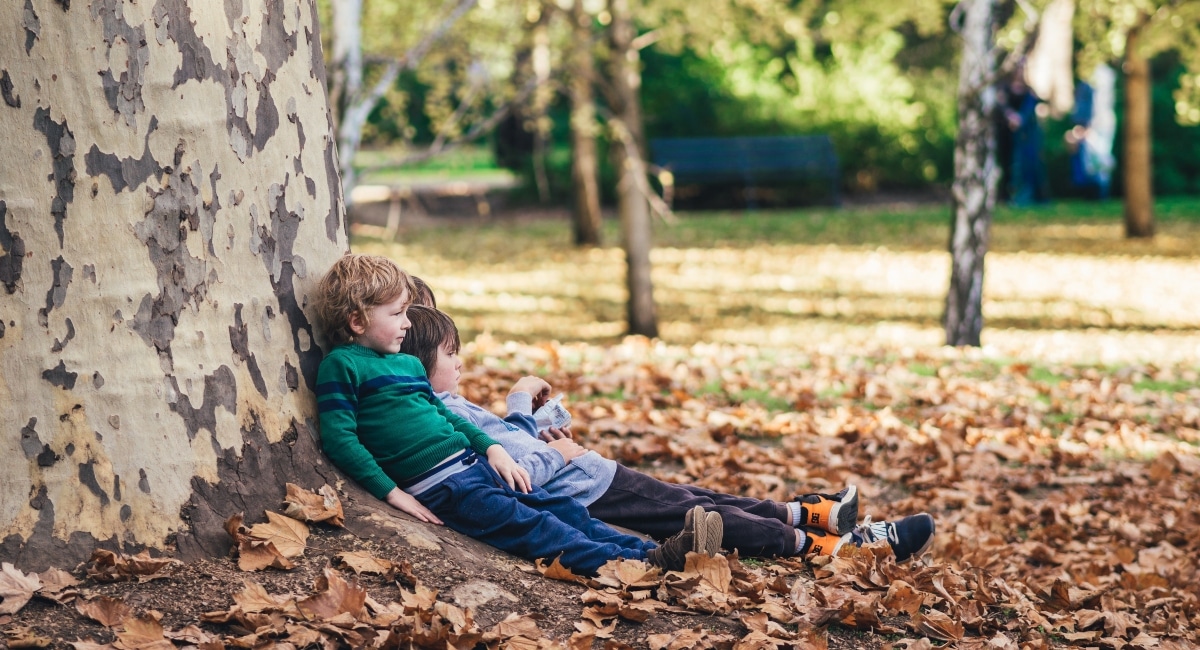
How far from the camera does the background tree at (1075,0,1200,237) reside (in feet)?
43.5

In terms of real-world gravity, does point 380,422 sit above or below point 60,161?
below

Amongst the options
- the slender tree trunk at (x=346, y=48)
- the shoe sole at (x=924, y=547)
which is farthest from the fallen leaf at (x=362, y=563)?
the slender tree trunk at (x=346, y=48)

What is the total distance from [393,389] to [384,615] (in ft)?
2.62

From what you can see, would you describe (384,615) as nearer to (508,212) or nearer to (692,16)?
(692,16)

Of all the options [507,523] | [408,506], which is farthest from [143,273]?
[507,523]

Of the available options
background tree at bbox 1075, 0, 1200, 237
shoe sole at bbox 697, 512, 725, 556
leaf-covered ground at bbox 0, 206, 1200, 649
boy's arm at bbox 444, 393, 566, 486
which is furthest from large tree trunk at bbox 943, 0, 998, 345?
shoe sole at bbox 697, 512, 725, 556

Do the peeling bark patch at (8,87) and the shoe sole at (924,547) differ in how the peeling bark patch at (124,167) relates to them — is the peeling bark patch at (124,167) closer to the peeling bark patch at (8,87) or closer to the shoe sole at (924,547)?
the peeling bark patch at (8,87)

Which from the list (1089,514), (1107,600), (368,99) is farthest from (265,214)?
Result: (368,99)

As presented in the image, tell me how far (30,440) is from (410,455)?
105 cm

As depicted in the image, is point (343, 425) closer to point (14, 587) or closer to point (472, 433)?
point (472, 433)

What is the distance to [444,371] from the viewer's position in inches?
150

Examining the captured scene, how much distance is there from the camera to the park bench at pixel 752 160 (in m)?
22.6

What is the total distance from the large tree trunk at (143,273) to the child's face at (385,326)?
0.82ft

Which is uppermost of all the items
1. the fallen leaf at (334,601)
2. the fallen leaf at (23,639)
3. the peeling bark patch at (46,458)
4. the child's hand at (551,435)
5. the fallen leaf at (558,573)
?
the peeling bark patch at (46,458)
